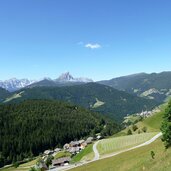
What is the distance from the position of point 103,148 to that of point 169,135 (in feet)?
274

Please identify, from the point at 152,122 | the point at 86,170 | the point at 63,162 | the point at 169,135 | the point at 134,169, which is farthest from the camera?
the point at 152,122

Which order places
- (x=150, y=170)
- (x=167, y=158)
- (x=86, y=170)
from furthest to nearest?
(x=86, y=170), (x=167, y=158), (x=150, y=170)

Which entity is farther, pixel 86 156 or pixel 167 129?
pixel 86 156

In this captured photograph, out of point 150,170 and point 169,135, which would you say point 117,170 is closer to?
point 169,135

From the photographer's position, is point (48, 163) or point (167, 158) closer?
point (167, 158)

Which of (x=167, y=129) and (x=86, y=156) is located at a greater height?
(x=167, y=129)

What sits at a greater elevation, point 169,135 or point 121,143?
point 169,135

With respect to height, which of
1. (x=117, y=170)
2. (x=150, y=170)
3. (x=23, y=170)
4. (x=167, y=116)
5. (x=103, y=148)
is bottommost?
(x=23, y=170)

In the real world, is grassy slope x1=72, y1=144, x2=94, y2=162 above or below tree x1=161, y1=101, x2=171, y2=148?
below

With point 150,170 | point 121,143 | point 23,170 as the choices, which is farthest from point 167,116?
point 23,170

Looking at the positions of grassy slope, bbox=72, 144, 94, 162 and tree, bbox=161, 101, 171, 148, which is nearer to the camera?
tree, bbox=161, 101, 171, 148

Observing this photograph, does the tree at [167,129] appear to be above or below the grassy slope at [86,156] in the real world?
above

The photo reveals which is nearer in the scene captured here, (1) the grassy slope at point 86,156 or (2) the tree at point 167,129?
(2) the tree at point 167,129

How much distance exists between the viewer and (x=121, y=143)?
134m
